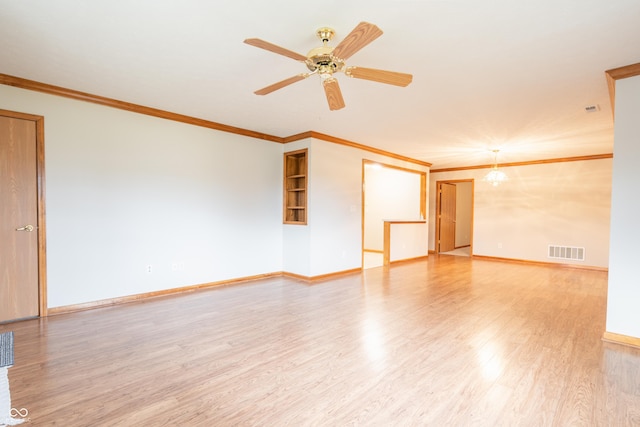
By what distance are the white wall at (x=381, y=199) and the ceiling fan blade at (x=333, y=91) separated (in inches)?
232

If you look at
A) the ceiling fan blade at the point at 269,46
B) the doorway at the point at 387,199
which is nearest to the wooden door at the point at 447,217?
the doorway at the point at 387,199

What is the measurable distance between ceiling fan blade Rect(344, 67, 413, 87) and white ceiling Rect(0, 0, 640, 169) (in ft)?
1.00

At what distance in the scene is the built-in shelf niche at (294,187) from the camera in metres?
5.50

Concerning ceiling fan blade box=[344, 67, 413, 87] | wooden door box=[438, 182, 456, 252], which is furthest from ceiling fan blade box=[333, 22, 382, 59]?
wooden door box=[438, 182, 456, 252]

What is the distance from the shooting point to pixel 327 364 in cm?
238

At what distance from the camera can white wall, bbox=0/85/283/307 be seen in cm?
343

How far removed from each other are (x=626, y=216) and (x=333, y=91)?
2888mm

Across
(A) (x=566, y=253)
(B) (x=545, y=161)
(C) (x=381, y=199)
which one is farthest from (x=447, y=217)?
(A) (x=566, y=253)

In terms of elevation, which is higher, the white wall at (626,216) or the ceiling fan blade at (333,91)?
the ceiling fan blade at (333,91)

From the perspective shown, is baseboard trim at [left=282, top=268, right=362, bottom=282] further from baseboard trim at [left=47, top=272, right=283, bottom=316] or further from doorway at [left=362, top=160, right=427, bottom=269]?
doorway at [left=362, top=160, right=427, bottom=269]

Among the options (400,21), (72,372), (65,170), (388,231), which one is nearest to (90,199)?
(65,170)

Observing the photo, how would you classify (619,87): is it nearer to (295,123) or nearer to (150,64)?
(295,123)

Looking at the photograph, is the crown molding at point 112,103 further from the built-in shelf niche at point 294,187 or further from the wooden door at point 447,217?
the wooden door at point 447,217

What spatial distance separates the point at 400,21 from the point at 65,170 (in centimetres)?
382
